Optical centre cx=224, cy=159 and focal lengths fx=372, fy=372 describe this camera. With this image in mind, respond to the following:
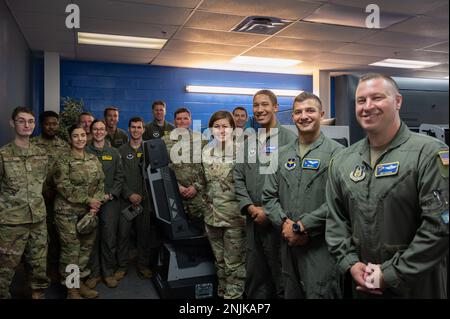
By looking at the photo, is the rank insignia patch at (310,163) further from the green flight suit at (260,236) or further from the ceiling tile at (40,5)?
the ceiling tile at (40,5)

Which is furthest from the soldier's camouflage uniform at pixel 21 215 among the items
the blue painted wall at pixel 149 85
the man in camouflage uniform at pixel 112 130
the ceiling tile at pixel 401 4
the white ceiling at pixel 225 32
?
the blue painted wall at pixel 149 85

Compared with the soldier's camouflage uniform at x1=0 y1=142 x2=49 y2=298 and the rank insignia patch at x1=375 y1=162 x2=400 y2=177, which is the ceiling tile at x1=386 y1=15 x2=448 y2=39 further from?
the soldier's camouflage uniform at x1=0 y1=142 x2=49 y2=298

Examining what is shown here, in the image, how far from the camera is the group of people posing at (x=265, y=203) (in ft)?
4.55

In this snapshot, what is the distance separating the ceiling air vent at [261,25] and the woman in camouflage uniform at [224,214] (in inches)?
76.1

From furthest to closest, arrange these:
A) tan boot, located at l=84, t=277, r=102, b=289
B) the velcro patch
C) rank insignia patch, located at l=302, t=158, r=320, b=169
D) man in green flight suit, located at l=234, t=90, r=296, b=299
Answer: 1. tan boot, located at l=84, t=277, r=102, b=289
2. man in green flight suit, located at l=234, t=90, r=296, b=299
3. rank insignia patch, located at l=302, t=158, r=320, b=169
4. the velcro patch

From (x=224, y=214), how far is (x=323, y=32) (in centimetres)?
314

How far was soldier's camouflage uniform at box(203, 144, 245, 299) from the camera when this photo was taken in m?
2.66

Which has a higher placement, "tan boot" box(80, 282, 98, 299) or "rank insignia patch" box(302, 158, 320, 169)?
"rank insignia patch" box(302, 158, 320, 169)

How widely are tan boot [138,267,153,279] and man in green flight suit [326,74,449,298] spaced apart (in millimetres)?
2361

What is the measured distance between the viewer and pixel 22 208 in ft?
8.71

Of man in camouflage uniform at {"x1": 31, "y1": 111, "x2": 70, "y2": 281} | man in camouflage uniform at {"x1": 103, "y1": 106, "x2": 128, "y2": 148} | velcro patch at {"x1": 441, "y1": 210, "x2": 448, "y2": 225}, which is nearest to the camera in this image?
velcro patch at {"x1": 441, "y1": 210, "x2": 448, "y2": 225}

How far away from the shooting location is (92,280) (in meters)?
3.26

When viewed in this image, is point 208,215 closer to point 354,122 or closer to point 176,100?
point 354,122

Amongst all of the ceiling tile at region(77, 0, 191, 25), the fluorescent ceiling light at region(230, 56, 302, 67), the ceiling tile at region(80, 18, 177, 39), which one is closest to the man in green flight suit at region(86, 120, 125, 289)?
the ceiling tile at region(77, 0, 191, 25)
